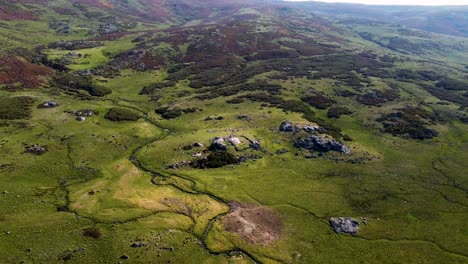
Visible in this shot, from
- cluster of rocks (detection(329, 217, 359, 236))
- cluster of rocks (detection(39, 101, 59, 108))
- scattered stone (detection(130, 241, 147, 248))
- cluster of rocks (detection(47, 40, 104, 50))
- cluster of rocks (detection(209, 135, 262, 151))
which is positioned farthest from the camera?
cluster of rocks (detection(47, 40, 104, 50))

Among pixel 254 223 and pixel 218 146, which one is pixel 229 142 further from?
pixel 254 223

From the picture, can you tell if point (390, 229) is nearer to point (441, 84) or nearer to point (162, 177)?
point (162, 177)

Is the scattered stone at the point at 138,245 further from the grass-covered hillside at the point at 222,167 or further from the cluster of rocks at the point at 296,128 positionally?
the cluster of rocks at the point at 296,128

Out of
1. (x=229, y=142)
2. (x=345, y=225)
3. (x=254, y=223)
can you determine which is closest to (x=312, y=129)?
Answer: (x=229, y=142)

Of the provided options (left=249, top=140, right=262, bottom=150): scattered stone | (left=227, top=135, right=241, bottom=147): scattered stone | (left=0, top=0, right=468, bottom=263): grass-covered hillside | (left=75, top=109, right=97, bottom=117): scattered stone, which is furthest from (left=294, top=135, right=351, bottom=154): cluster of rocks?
(left=75, top=109, right=97, bottom=117): scattered stone

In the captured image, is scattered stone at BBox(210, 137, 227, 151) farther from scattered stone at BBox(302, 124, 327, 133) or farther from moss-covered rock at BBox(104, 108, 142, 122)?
moss-covered rock at BBox(104, 108, 142, 122)

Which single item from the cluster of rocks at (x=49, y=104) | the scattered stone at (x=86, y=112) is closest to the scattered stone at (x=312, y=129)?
the scattered stone at (x=86, y=112)
